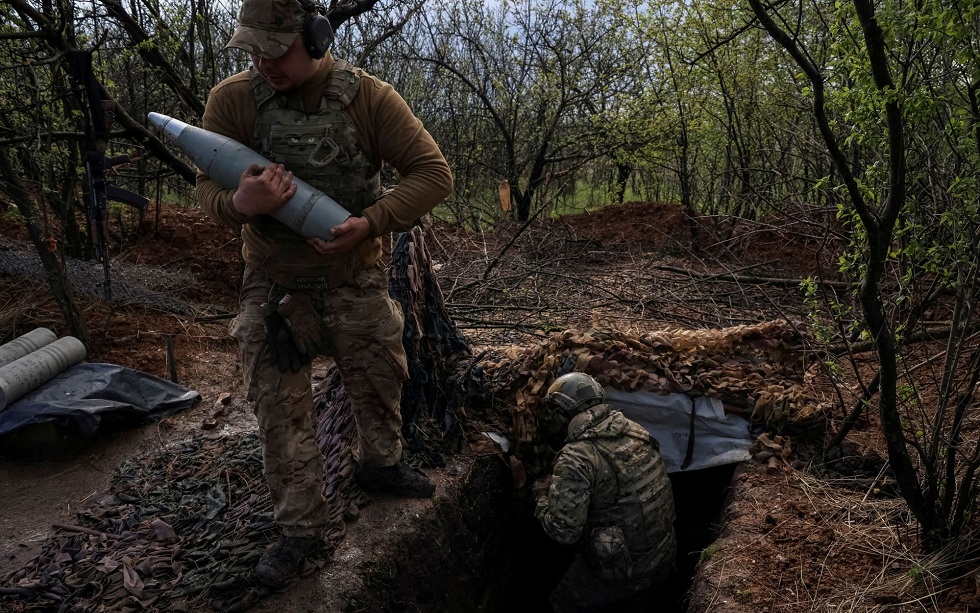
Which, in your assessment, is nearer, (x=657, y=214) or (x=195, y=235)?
(x=195, y=235)

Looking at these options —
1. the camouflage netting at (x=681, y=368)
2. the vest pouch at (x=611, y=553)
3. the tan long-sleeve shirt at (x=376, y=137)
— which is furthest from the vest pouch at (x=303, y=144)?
A: the vest pouch at (x=611, y=553)

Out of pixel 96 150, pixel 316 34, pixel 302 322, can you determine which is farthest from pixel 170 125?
pixel 96 150

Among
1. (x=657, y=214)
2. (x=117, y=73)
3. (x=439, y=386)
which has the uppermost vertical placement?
(x=117, y=73)

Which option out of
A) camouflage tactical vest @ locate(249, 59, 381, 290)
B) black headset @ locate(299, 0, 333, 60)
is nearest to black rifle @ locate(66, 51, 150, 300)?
camouflage tactical vest @ locate(249, 59, 381, 290)

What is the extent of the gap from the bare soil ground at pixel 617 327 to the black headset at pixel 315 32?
2.16m

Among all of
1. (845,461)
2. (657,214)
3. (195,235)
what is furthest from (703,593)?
(657,214)

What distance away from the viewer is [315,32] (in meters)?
2.41

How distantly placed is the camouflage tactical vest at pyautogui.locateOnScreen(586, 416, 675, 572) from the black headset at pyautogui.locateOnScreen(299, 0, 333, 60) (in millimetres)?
2350

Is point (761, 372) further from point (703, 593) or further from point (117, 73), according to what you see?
point (117, 73)

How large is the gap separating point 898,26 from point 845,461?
2658mm

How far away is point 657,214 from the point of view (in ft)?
32.7

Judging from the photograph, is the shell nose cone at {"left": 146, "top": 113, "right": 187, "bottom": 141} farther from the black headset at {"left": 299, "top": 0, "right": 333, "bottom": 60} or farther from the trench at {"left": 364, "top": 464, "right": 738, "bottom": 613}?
the trench at {"left": 364, "top": 464, "right": 738, "bottom": 613}

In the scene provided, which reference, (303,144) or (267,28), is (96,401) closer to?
(303,144)

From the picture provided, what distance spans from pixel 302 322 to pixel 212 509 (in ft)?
4.41
